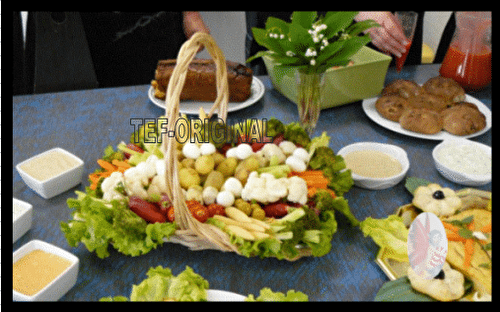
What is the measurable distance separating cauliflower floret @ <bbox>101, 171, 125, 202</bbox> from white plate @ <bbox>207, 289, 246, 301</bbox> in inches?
15.4

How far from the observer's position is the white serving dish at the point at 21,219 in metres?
1.17

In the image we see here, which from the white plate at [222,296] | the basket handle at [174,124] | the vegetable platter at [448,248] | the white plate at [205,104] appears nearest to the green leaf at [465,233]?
the vegetable platter at [448,248]

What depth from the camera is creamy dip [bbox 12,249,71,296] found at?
38.4 inches

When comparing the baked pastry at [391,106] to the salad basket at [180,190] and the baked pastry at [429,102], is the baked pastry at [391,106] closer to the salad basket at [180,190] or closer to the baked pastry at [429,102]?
the baked pastry at [429,102]

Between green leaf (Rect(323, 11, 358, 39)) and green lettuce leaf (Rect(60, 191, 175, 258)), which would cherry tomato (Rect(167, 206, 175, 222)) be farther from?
green leaf (Rect(323, 11, 358, 39))

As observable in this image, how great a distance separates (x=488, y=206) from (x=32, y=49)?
2.38 m

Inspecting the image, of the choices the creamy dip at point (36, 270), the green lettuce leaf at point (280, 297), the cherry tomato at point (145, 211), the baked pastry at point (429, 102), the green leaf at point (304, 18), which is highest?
the green leaf at point (304, 18)

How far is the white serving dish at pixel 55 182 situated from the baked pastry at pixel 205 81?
2.13 ft

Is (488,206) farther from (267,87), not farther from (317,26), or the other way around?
(267,87)

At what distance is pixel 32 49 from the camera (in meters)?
2.37

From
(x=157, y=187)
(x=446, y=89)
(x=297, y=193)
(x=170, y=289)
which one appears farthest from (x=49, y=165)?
(x=446, y=89)

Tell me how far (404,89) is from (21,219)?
1587 mm

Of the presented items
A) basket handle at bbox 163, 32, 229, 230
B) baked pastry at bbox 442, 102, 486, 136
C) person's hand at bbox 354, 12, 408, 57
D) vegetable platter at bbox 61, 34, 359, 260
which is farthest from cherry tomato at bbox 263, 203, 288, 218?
person's hand at bbox 354, 12, 408, 57

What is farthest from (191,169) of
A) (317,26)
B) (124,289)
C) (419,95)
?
(419,95)
